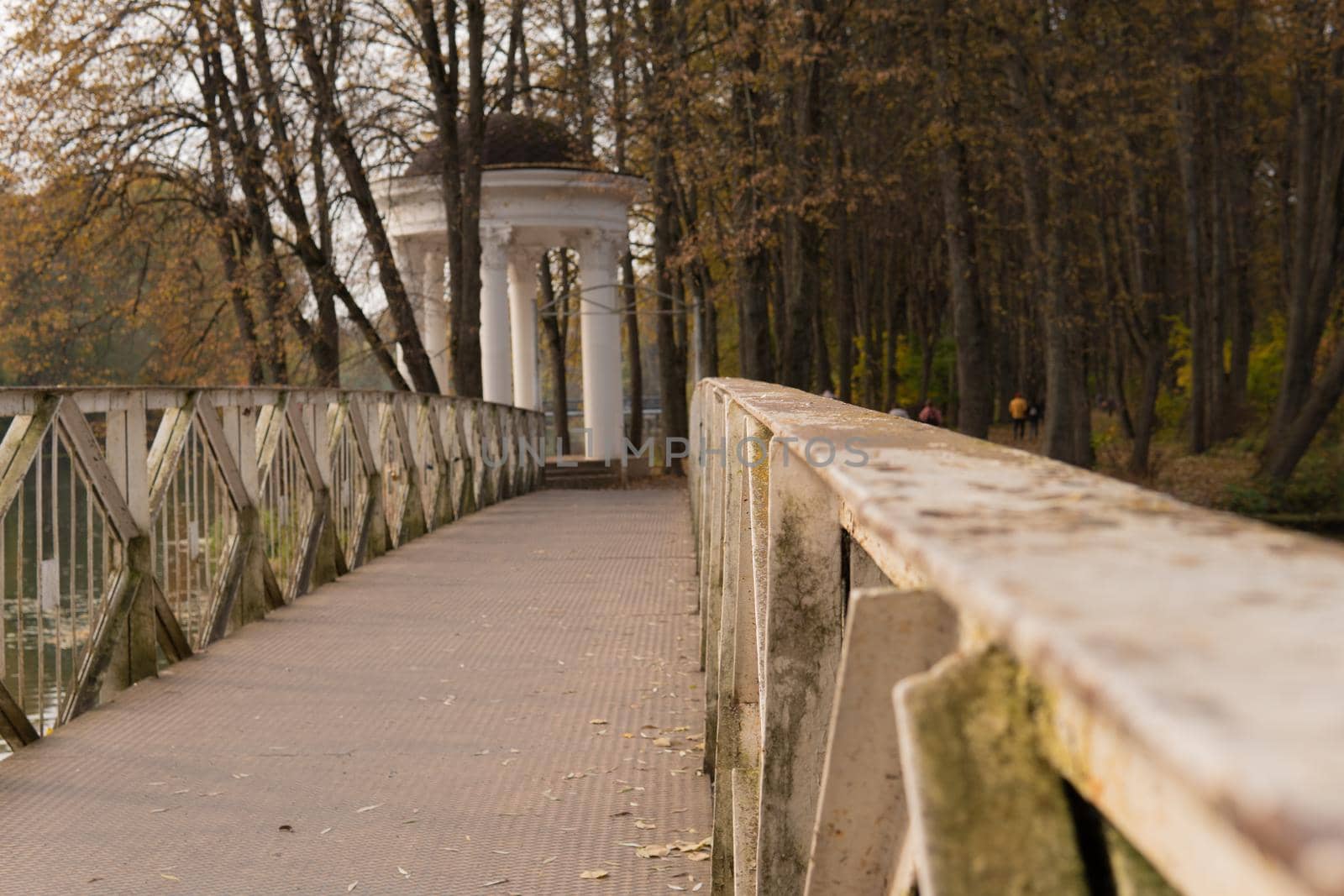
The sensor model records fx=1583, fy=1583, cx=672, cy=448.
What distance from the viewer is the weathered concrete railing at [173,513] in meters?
5.00

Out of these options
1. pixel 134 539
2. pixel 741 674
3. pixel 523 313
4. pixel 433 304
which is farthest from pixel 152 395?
pixel 523 313

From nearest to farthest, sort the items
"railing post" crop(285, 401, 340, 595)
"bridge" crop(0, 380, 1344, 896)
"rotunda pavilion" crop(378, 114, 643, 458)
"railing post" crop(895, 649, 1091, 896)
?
"bridge" crop(0, 380, 1344, 896) < "railing post" crop(895, 649, 1091, 896) < "railing post" crop(285, 401, 340, 595) < "rotunda pavilion" crop(378, 114, 643, 458)

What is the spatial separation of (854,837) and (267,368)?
73.5ft

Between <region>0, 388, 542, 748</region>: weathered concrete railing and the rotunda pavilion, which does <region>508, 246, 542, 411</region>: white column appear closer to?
the rotunda pavilion

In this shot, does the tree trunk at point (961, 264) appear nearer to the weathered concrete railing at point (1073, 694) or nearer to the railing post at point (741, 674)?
the railing post at point (741, 674)

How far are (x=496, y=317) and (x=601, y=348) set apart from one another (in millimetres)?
1917

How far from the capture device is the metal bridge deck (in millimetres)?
3486

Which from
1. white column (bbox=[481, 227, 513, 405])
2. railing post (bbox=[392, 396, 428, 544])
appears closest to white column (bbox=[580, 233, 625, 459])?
white column (bbox=[481, 227, 513, 405])

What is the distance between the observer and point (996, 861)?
792mm

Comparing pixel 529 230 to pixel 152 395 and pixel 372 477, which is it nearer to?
pixel 372 477

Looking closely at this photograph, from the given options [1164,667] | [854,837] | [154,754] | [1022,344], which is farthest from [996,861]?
[1022,344]

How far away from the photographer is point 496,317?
26.9 metres

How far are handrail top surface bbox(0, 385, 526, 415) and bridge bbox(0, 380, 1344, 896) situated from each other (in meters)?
0.02

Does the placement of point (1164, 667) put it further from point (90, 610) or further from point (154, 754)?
point (90, 610)
